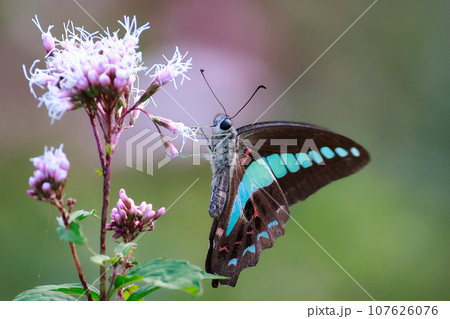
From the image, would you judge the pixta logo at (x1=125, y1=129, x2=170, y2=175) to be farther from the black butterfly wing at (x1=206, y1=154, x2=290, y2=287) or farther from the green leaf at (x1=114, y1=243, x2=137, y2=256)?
the green leaf at (x1=114, y1=243, x2=137, y2=256)

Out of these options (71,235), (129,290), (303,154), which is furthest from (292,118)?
(71,235)

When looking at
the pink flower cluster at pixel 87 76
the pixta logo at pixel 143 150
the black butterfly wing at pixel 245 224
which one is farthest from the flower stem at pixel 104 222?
the pixta logo at pixel 143 150

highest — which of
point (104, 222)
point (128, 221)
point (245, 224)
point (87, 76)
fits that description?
point (87, 76)

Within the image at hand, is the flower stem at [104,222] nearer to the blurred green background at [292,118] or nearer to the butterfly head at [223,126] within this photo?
the butterfly head at [223,126]

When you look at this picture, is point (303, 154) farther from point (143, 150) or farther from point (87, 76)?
point (143, 150)

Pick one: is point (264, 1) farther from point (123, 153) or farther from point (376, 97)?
point (123, 153)

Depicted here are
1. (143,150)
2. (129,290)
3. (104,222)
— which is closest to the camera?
(104,222)
